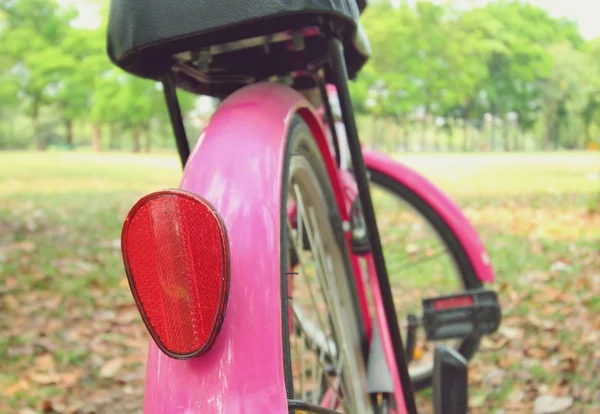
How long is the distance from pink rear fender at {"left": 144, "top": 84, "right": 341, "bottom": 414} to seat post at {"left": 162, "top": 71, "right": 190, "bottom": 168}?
0.76 feet

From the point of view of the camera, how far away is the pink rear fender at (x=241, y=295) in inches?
28.1

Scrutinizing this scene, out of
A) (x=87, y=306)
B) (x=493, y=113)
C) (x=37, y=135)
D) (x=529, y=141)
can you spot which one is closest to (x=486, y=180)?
(x=87, y=306)

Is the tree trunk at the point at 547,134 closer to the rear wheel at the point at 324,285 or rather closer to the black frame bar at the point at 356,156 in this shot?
the rear wheel at the point at 324,285

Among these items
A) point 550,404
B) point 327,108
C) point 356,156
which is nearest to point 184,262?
point 356,156

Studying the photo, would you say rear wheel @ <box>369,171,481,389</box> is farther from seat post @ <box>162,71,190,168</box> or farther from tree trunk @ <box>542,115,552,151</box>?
tree trunk @ <box>542,115,552,151</box>

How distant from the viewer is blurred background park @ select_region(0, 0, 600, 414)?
2277mm

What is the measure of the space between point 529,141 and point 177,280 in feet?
104

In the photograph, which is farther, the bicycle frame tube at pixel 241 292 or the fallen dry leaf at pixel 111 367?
the fallen dry leaf at pixel 111 367

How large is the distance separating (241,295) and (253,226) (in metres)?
0.10

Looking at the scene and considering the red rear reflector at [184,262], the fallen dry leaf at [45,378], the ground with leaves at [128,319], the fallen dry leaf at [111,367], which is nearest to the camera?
the red rear reflector at [184,262]

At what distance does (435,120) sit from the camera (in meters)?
25.0

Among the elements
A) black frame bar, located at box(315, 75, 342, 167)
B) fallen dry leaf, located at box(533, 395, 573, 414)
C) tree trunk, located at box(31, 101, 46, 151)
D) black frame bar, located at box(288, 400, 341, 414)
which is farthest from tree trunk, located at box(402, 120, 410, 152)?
black frame bar, located at box(288, 400, 341, 414)

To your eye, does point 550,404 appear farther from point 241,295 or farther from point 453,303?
point 241,295

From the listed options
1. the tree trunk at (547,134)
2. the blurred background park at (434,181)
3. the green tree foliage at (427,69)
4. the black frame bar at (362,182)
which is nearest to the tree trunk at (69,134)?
the blurred background park at (434,181)
